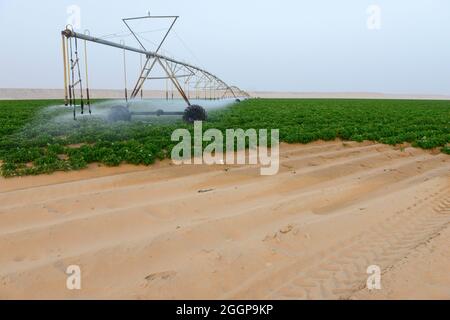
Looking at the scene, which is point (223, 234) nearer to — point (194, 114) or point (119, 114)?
point (194, 114)

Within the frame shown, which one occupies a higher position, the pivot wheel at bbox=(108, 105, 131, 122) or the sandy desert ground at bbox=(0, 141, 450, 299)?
the pivot wheel at bbox=(108, 105, 131, 122)

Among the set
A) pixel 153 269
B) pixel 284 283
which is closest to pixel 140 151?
pixel 153 269

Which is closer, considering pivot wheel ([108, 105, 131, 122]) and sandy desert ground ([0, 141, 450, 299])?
sandy desert ground ([0, 141, 450, 299])

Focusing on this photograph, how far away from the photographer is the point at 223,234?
17.4ft

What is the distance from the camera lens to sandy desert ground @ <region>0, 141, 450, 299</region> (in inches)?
158

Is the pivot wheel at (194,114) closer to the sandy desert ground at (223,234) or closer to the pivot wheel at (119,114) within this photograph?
the pivot wheel at (119,114)

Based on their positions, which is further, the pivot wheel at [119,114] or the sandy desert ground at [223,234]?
the pivot wheel at [119,114]

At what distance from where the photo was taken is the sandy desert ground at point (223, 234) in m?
4.02

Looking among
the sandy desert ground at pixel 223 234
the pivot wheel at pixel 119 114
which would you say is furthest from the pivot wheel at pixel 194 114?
the sandy desert ground at pixel 223 234

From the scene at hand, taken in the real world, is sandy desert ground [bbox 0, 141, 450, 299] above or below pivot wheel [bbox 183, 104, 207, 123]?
below

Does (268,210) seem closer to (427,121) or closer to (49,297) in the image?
(49,297)

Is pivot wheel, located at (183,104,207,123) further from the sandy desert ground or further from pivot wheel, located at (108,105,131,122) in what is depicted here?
the sandy desert ground

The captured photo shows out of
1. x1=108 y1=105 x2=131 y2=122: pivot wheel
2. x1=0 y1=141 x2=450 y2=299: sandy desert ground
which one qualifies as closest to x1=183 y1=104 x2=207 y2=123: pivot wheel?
x1=108 y1=105 x2=131 y2=122: pivot wheel

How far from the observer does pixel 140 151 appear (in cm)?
971
